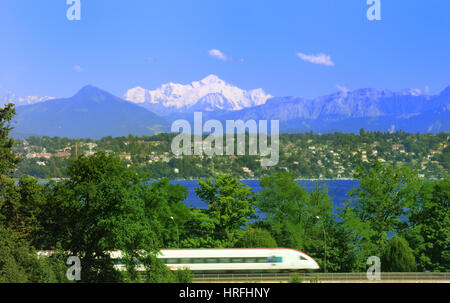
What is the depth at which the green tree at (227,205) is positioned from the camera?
124 feet

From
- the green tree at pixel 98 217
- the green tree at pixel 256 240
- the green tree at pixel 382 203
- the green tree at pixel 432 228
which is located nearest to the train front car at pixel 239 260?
the green tree at pixel 256 240

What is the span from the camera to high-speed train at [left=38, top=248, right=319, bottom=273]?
30516 mm

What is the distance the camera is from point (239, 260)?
3081 cm

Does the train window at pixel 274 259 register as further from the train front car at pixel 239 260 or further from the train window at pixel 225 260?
the train window at pixel 225 260

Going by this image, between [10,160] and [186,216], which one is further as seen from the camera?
[186,216]

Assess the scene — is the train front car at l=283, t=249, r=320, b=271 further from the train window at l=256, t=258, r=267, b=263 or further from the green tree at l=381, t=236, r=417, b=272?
the green tree at l=381, t=236, r=417, b=272

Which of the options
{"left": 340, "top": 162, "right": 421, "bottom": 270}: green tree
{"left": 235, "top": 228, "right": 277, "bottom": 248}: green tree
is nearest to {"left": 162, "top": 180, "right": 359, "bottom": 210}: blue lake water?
{"left": 340, "top": 162, "right": 421, "bottom": 270}: green tree

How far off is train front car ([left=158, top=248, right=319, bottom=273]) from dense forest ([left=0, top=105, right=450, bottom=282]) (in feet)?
5.95

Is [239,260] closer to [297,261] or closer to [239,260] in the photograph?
[239,260]

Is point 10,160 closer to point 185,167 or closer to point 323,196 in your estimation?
point 323,196

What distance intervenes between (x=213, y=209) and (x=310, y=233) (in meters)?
7.61
